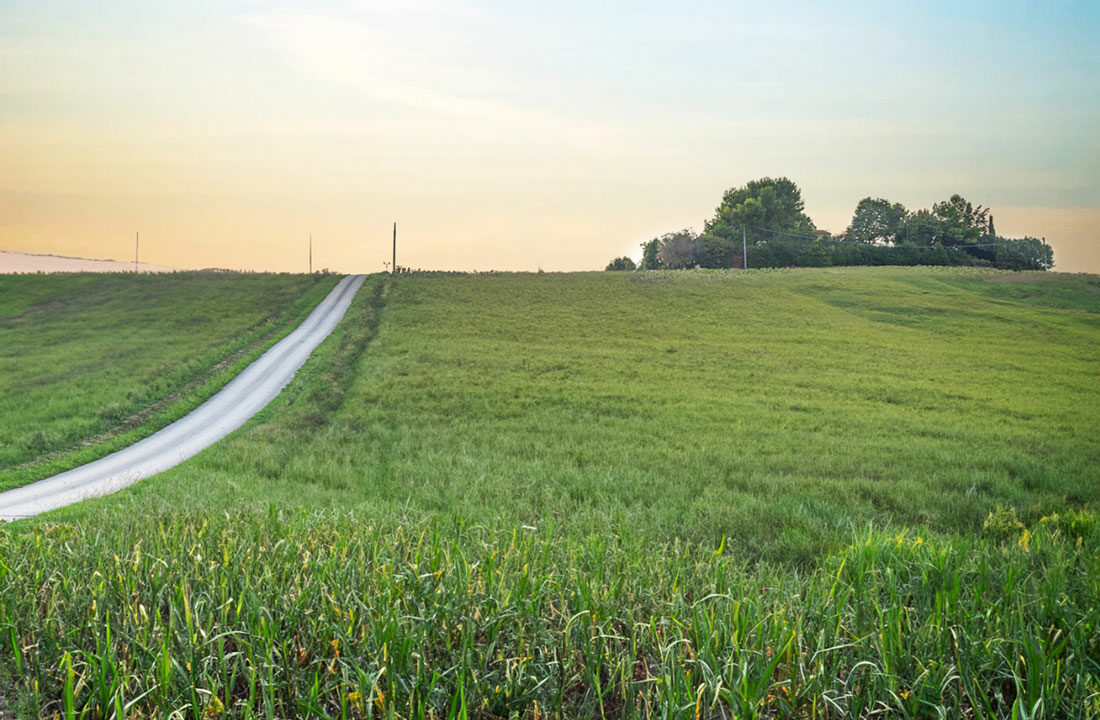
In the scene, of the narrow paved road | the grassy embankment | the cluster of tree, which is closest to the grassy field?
the narrow paved road

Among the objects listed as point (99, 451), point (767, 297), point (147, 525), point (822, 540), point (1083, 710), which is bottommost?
point (99, 451)

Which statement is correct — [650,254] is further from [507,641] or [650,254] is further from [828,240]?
[507,641]

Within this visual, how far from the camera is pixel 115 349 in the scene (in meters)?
37.7

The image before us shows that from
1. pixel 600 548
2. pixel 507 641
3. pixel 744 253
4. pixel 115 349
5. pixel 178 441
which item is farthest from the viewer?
pixel 744 253

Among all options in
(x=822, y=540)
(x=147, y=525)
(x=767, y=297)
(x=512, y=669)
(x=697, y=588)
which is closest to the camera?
(x=512, y=669)

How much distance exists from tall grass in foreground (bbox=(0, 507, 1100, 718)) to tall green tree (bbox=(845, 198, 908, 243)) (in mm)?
127535

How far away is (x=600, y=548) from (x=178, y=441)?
829 inches

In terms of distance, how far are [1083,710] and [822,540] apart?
6.72 meters

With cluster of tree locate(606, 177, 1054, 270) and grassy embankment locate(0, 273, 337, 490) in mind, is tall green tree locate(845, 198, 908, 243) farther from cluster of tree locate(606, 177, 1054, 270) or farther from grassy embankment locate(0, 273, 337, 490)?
grassy embankment locate(0, 273, 337, 490)

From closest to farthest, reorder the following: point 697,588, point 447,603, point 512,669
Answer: point 512,669
point 447,603
point 697,588

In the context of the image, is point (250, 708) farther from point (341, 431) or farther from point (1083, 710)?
point (341, 431)

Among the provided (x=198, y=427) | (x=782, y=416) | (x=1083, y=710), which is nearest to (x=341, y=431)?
(x=198, y=427)

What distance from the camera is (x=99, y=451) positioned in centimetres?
2080

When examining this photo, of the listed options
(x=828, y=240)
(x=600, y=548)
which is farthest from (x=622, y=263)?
(x=600, y=548)
